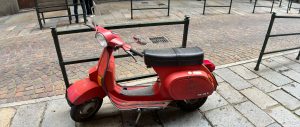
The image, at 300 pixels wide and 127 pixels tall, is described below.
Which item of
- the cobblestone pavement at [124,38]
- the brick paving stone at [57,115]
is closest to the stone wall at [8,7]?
the cobblestone pavement at [124,38]

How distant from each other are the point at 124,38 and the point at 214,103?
3216mm

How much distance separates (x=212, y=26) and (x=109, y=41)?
5353mm

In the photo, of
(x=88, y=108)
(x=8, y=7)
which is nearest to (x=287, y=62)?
(x=88, y=108)

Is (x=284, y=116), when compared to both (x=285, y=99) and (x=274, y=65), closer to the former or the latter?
(x=285, y=99)

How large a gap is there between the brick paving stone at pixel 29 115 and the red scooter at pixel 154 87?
55 centimetres

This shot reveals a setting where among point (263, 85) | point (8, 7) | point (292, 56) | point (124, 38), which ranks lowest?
point (263, 85)

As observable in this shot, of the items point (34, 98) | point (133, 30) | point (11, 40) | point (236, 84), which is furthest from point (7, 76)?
point (236, 84)

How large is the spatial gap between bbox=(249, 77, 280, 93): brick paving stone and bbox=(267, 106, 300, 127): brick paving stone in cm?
45

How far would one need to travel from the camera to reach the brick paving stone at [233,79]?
3.65 metres

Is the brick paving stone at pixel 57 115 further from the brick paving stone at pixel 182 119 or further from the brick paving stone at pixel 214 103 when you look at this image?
the brick paving stone at pixel 214 103

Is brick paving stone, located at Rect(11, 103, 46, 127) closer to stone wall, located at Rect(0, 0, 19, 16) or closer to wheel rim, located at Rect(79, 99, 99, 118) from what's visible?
wheel rim, located at Rect(79, 99, 99, 118)

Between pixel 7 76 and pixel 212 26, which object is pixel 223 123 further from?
pixel 212 26

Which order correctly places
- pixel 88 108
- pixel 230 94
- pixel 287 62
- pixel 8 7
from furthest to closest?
1. pixel 8 7
2. pixel 287 62
3. pixel 230 94
4. pixel 88 108

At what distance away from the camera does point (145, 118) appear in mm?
2902
